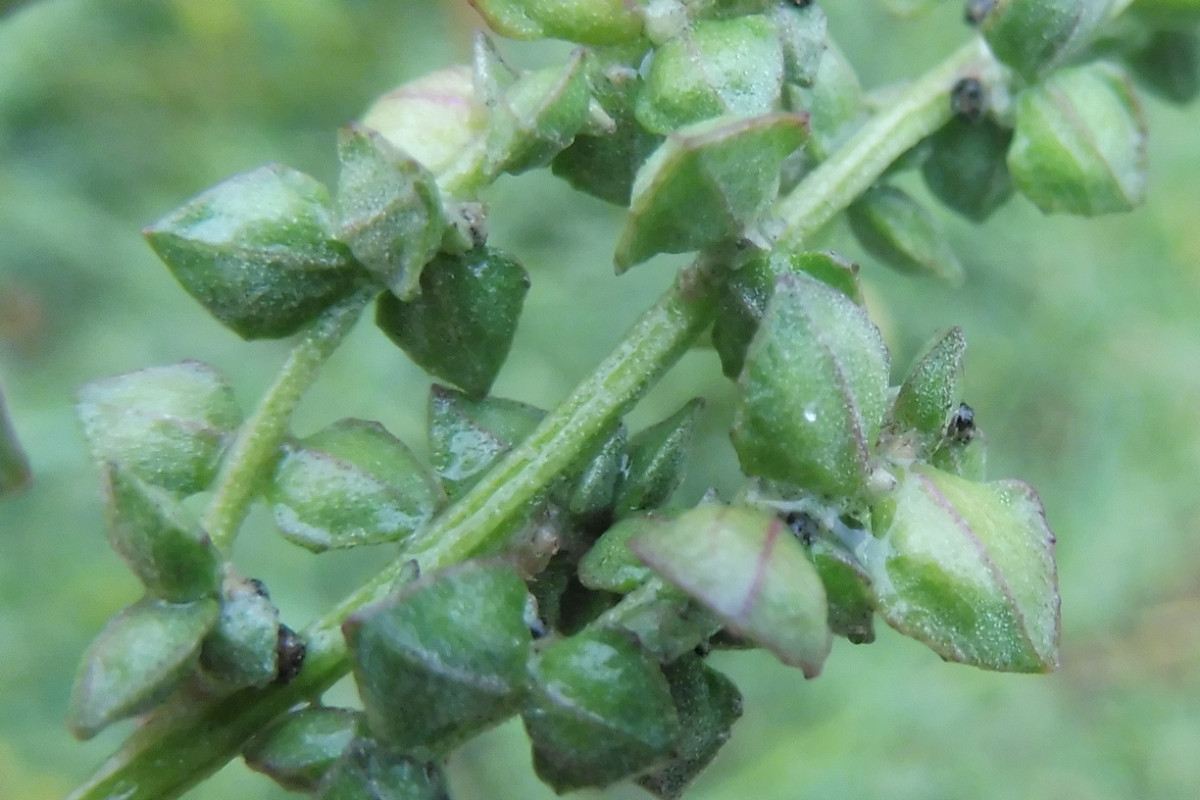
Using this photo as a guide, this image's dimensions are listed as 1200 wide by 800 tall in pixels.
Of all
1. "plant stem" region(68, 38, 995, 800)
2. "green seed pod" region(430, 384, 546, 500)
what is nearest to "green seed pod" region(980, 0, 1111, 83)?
"plant stem" region(68, 38, 995, 800)

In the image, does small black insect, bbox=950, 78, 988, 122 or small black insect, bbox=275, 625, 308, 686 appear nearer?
small black insect, bbox=275, 625, 308, 686

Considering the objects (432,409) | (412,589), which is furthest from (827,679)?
(412,589)

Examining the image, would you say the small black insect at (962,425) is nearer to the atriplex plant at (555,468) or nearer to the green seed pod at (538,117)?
the atriplex plant at (555,468)

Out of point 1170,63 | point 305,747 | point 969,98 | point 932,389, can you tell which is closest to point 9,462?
point 305,747

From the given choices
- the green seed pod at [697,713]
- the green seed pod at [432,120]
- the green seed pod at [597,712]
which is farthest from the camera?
the green seed pod at [432,120]

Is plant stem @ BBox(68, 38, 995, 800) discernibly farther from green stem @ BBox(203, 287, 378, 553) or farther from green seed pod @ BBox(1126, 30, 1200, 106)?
green seed pod @ BBox(1126, 30, 1200, 106)

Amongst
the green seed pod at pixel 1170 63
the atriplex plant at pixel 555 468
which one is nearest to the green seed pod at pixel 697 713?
the atriplex plant at pixel 555 468
